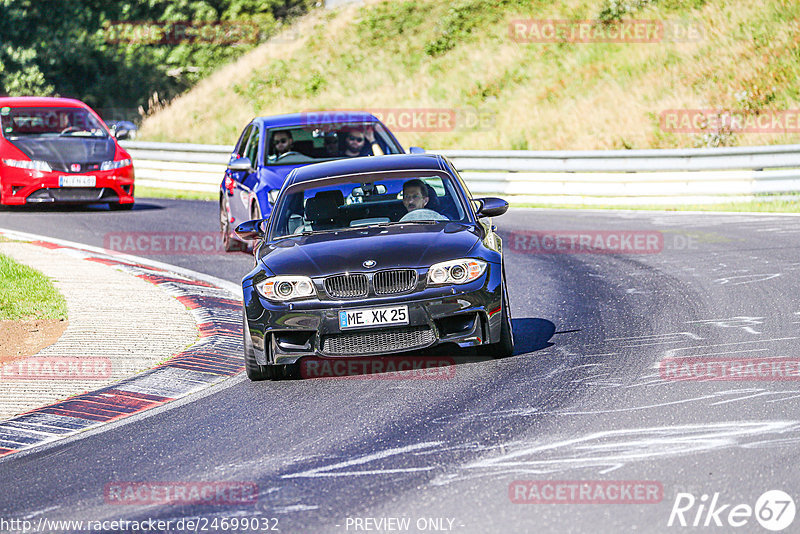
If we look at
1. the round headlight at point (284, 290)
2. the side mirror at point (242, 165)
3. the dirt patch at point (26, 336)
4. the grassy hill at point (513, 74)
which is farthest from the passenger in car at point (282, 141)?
the grassy hill at point (513, 74)

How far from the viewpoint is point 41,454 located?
6980 millimetres

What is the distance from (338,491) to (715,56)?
2509 centimetres

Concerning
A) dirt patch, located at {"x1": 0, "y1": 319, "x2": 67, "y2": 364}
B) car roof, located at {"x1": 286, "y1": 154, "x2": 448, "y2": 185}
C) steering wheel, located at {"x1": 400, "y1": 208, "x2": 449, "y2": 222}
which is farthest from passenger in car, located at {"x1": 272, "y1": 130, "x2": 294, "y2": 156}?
steering wheel, located at {"x1": 400, "y1": 208, "x2": 449, "y2": 222}

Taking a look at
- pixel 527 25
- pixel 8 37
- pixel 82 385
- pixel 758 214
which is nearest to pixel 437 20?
pixel 527 25

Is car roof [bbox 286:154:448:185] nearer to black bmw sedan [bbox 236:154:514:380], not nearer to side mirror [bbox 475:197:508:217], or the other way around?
side mirror [bbox 475:197:508:217]

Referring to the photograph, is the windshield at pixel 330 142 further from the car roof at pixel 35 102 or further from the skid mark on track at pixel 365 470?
the skid mark on track at pixel 365 470

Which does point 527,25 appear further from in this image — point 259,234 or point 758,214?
point 259,234

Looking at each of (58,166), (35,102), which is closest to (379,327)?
(58,166)

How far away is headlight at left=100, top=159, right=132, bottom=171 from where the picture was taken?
1933 centimetres

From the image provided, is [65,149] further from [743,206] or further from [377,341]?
[377,341]

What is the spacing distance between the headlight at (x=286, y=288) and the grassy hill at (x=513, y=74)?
658 inches

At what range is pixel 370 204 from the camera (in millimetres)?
9742

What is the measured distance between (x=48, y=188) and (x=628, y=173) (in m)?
9.55

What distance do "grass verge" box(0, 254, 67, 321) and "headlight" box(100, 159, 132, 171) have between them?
20.1 feet
